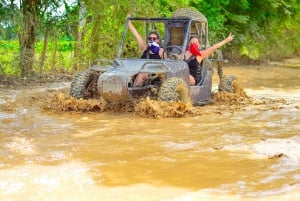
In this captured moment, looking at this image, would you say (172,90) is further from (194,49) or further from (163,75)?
(194,49)

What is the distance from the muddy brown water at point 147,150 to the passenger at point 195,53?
2.54ft

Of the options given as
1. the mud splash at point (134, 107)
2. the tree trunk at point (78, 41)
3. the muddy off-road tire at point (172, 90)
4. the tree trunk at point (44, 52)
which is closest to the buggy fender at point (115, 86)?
the mud splash at point (134, 107)

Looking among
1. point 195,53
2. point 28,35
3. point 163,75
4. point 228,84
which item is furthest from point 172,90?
point 28,35

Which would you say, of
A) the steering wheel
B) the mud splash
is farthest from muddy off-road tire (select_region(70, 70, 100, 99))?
the steering wheel

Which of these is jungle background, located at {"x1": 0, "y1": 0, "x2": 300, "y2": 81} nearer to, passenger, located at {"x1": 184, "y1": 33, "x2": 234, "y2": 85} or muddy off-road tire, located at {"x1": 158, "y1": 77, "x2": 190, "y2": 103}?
passenger, located at {"x1": 184, "y1": 33, "x2": 234, "y2": 85}

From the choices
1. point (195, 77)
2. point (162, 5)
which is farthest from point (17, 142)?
point (162, 5)

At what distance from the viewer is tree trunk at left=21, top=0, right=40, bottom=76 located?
14.4 m

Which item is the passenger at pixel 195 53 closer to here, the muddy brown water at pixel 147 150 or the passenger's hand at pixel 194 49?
the passenger's hand at pixel 194 49

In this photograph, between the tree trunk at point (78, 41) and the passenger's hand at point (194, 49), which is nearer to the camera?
the passenger's hand at point (194, 49)

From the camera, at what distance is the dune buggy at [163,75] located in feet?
30.9

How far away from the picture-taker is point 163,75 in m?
9.79

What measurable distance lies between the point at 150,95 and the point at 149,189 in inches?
190

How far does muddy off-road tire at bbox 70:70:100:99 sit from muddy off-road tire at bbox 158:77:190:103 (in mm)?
1396

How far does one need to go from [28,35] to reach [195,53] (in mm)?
5665
